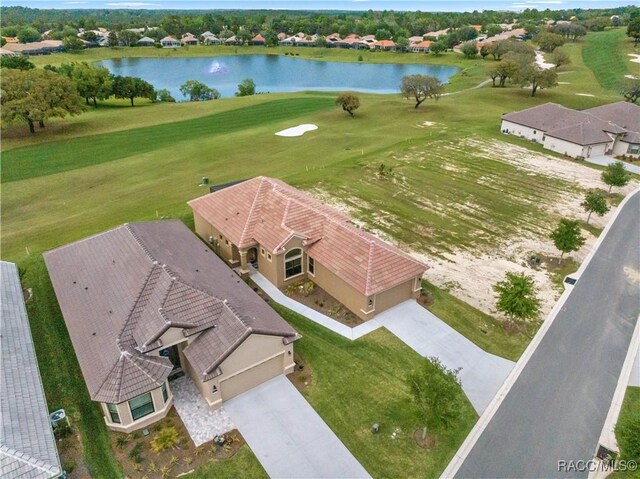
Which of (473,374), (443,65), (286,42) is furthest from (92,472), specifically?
(286,42)

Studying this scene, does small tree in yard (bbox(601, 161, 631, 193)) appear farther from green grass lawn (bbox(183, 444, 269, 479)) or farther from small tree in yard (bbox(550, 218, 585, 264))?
green grass lawn (bbox(183, 444, 269, 479))

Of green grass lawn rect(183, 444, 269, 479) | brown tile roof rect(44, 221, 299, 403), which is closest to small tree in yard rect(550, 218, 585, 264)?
brown tile roof rect(44, 221, 299, 403)

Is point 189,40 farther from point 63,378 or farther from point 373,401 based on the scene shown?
point 373,401

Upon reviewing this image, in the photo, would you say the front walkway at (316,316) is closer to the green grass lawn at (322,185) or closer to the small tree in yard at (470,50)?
the green grass lawn at (322,185)

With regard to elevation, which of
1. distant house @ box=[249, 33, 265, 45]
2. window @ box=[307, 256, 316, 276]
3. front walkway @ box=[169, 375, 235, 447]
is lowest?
front walkway @ box=[169, 375, 235, 447]

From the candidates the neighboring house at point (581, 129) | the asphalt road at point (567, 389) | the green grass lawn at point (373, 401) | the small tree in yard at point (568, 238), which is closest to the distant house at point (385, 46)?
the neighboring house at point (581, 129)

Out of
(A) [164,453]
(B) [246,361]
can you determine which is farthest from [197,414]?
(B) [246,361]
